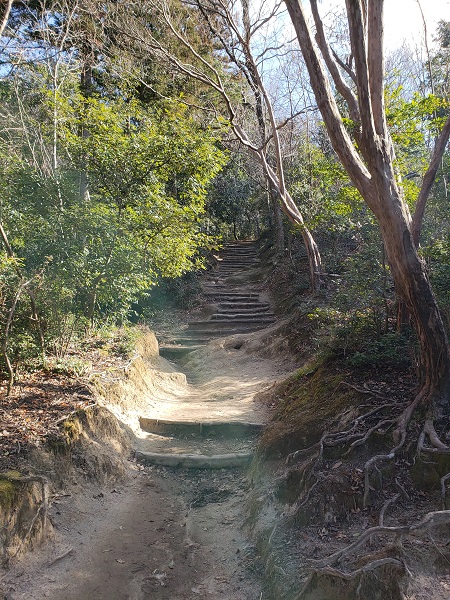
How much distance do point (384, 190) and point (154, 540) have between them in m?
4.33

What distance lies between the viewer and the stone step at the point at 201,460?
6035mm

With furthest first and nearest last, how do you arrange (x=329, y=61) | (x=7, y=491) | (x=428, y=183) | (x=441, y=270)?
(x=441, y=270)
(x=428, y=183)
(x=329, y=61)
(x=7, y=491)

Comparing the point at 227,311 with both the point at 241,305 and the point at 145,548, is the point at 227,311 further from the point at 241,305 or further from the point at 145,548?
the point at 145,548

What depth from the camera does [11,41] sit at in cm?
1006

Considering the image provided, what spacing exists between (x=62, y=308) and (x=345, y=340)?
13.5ft

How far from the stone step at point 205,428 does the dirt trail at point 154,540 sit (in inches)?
4.0

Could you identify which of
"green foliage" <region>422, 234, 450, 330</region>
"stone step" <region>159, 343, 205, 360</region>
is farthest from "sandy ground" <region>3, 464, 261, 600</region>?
"stone step" <region>159, 343, 205, 360</region>

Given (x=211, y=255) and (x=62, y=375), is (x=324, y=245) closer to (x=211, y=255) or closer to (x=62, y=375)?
(x=211, y=255)

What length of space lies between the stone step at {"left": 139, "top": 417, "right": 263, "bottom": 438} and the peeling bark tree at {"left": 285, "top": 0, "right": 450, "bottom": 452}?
9.75 feet

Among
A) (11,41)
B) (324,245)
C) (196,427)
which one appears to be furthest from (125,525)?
(324,245)

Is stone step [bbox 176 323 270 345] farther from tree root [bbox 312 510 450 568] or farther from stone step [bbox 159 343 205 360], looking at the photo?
tree root [bbox 312 510 450 568]

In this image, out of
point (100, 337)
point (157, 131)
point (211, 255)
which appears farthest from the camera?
point (211, 255)

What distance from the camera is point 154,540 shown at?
4.59m

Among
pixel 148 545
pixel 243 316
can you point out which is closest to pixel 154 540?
pixel 148 545
